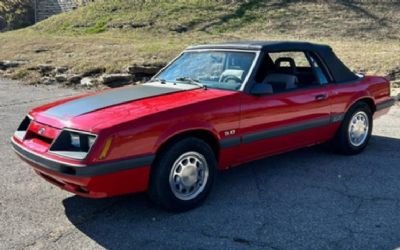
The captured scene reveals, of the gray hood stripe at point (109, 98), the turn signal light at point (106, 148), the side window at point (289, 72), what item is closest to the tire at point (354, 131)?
the side window at point (289, 72)

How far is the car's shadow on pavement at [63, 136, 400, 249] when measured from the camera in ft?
12.0

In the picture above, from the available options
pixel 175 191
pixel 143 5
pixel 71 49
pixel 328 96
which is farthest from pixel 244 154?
pixel 143 5

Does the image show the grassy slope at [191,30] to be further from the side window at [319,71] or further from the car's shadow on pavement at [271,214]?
the car's shadow on pavement at [271,214]

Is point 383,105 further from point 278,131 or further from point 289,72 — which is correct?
point 278,131

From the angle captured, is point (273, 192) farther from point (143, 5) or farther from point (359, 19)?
point (143, 5)

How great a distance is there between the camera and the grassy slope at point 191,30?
14.9m

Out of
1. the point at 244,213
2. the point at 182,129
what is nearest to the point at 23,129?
the point at 182,129

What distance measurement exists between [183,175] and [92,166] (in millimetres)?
880

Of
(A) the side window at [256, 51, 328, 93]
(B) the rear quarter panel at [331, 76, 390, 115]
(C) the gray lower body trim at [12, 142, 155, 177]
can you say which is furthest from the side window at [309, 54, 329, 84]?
(C) the gray lower body trim at [12, 142, 155, 177]

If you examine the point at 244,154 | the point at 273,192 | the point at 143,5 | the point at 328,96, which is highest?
the point at 143,5

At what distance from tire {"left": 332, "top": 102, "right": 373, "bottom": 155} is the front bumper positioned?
9.14ft

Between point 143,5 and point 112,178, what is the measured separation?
2202cm

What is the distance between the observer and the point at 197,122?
13.5 feet

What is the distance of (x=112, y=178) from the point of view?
3.69 m
